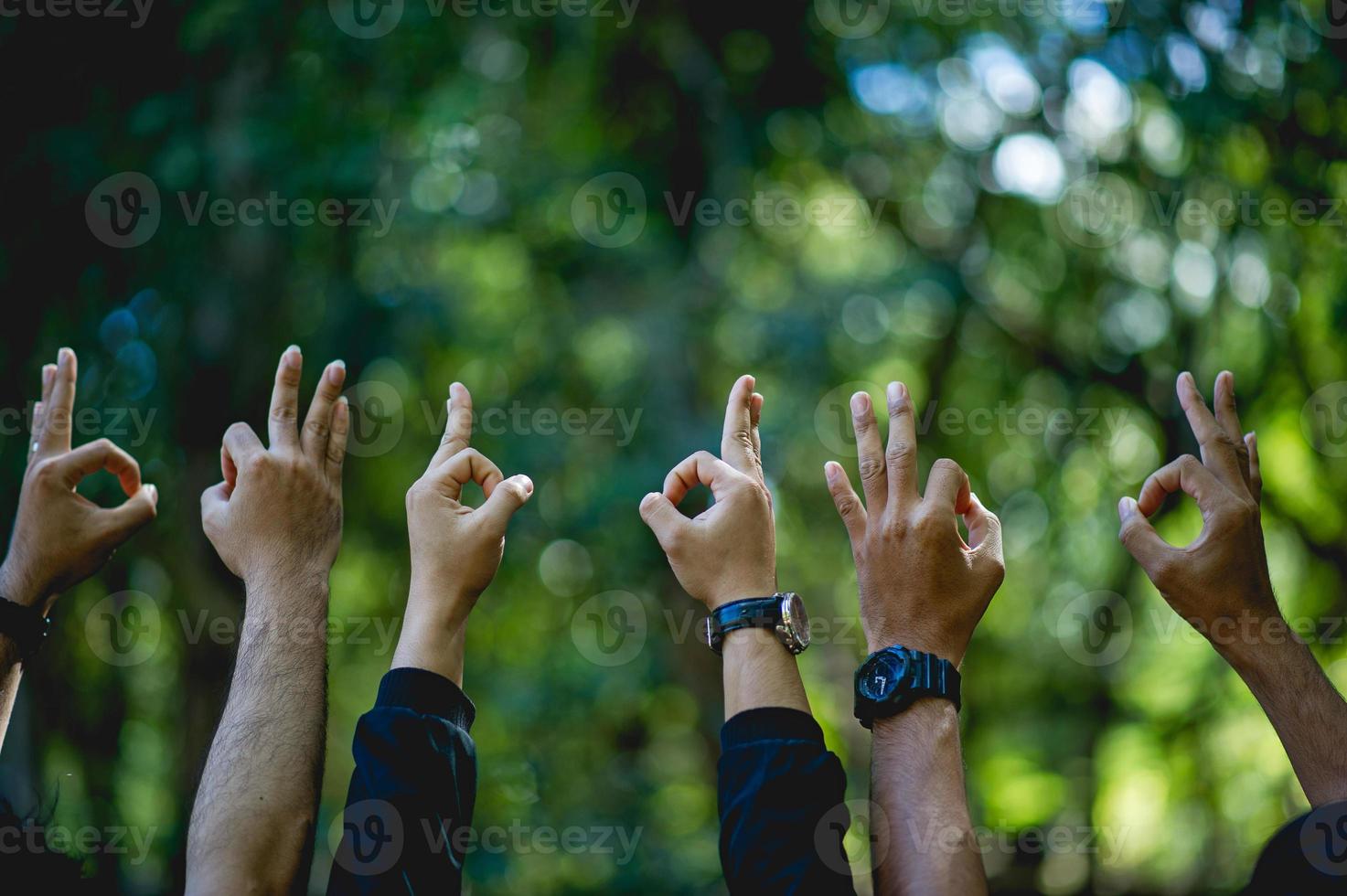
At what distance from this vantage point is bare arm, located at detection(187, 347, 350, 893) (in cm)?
178

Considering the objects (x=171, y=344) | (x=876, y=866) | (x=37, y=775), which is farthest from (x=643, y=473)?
(x=876, y=866)

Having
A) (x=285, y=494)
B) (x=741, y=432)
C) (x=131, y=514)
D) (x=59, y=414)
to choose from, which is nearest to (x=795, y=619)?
(x=741, y=432)

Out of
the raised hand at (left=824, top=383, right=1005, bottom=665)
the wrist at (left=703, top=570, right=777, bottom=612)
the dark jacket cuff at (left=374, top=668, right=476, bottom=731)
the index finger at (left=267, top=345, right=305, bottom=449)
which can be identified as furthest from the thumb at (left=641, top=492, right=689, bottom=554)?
the index finger at (left=267, top=345, right=305, bottom=449)

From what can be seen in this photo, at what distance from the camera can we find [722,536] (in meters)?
1.87

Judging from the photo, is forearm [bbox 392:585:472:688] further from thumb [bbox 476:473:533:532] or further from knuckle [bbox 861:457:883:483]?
knuckle [bbox 861:457:883:483]

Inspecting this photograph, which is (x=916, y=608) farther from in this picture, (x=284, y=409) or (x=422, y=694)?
(x=284, y=409)

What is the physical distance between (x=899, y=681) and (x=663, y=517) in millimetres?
501

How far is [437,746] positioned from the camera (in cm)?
175

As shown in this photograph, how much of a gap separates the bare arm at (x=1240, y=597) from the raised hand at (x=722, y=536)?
0.73 metres

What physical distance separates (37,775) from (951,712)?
17.2 feet

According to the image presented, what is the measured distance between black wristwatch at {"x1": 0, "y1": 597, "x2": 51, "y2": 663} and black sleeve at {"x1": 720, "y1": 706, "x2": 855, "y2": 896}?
5.36ft

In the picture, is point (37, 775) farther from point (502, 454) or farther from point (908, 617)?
point (908, 617)

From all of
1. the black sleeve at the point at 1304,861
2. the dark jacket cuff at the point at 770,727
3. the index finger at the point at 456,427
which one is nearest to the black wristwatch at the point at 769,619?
the dark jacket cuff at the point at 770,727

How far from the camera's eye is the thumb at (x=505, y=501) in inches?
76.2
